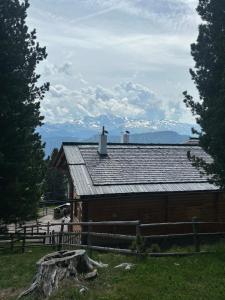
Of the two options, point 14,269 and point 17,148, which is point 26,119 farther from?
point 14,269

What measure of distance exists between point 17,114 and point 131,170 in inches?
412

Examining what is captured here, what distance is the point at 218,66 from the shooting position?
15391 mm

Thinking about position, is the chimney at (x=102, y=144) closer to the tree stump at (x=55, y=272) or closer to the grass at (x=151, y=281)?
the grass at (x=151, y=281)

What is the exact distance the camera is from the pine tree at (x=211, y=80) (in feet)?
49.1

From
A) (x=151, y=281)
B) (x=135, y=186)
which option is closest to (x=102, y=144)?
(x=135, y=186)

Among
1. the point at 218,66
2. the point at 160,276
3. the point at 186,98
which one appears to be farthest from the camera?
the point at 186,98

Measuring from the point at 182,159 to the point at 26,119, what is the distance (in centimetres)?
1406

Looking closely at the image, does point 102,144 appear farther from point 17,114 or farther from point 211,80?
point 211,80

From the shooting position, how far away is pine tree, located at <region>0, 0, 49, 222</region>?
1866 cm

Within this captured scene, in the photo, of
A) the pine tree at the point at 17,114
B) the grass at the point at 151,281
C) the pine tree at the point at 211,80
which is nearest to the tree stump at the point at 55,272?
the grass at the point at 151,281

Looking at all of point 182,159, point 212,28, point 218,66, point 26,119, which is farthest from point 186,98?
point 182,159

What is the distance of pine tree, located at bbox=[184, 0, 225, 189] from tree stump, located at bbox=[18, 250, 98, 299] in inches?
290

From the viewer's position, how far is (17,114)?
1886 centimetres

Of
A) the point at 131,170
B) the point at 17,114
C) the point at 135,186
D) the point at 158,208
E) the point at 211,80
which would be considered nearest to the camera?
the point at 211,80
